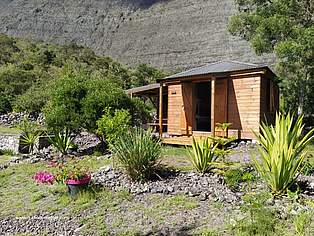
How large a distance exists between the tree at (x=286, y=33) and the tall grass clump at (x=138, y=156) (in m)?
6.21

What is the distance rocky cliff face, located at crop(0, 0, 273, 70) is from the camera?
49625 mm

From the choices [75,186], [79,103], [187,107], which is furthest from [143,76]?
[75,186]

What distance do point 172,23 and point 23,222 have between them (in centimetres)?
5367

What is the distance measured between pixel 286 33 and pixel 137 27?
48.7 metres

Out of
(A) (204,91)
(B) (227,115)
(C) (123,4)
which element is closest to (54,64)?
(A) (204,91)

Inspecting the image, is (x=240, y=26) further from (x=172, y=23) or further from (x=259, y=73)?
(x=172, y=23)

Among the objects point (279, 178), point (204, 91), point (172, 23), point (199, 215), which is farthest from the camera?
point (172, 23)

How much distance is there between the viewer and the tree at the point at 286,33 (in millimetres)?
10719

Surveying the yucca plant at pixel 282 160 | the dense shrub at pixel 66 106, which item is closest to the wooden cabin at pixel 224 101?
the dense shrub at pixel 66 106

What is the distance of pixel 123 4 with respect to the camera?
63.3 meters

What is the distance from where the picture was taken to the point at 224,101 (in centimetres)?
1145

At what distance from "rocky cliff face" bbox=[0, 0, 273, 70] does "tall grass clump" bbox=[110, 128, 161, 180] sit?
4022cm

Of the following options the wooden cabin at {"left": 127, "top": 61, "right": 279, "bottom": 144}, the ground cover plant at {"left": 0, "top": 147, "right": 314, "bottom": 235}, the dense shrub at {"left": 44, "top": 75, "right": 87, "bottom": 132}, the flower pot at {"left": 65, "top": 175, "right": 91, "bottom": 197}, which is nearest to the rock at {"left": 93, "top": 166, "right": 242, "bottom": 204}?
the ground cover plant at {"left": 0, "top": 147, "right": 314, "bottom": 235}

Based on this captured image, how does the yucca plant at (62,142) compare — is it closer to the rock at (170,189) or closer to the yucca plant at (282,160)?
the rock at (170,189)
